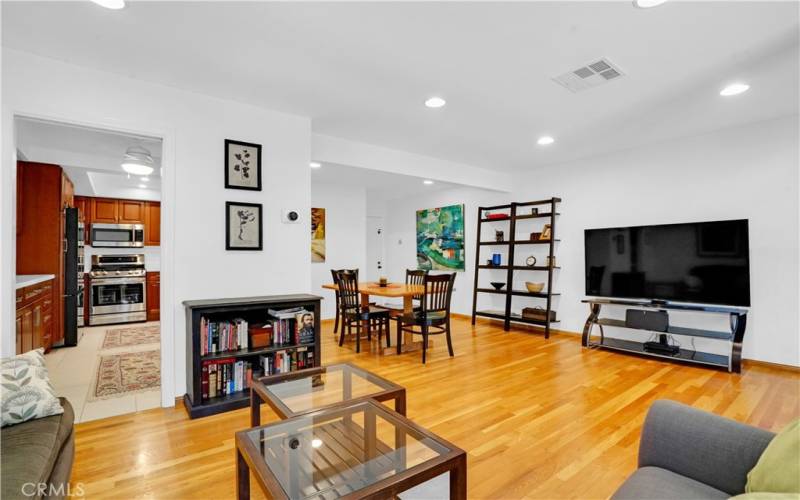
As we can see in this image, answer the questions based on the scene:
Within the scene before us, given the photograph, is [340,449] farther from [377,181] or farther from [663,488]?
[377,181]

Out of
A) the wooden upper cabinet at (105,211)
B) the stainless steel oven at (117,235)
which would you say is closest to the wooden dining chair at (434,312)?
the stainless steel oven at (117,235)

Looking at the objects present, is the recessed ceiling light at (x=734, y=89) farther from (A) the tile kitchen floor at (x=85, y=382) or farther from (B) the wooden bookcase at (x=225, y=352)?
(A) the tile kitchen floor at (x=85, y=382)

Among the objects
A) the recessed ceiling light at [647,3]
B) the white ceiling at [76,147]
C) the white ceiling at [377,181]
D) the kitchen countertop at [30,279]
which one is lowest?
the kitchen countertop at [30,279]

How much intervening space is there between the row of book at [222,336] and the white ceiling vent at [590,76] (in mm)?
3151

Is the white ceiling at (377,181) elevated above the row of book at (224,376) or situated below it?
above

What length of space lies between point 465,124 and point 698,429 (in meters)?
3.21

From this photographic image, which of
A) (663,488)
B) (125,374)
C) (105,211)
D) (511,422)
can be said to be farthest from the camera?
(105,211)

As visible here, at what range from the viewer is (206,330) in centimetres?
290

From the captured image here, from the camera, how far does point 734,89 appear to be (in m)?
3.09

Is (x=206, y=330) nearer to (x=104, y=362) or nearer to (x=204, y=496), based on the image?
(x=204, y=496)

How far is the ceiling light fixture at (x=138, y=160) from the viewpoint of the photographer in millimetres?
3896

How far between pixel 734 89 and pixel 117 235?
27.8 feet

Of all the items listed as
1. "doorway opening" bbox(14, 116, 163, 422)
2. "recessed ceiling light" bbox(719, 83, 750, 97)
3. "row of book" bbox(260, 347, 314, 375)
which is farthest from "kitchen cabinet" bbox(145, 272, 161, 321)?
"recessed ceiling light" bbox(719, 83, 750, 97)

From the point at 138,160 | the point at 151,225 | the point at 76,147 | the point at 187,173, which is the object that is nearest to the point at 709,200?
the point at 187,173
